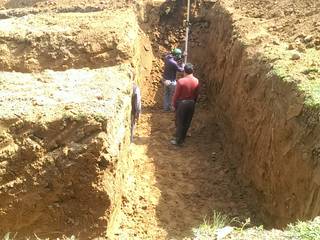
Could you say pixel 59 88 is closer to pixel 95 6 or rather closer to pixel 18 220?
pixel 18 220

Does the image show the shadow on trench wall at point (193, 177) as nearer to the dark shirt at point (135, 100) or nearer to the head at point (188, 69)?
the dark shirt at point (135, 100)

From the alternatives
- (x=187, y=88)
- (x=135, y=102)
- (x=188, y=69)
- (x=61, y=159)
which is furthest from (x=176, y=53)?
(x=61, y=159)

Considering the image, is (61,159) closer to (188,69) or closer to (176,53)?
(188,69)

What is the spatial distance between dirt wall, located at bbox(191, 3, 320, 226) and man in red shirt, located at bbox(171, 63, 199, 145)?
70 centimetres

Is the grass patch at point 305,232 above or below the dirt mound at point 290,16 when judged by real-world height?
below

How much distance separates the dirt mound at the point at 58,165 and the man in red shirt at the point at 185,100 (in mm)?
3037

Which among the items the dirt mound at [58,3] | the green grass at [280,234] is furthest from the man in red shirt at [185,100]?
the green grass at [280,234]

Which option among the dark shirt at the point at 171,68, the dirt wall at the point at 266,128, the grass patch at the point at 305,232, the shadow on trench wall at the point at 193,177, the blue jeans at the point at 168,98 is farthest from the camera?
the blue jeans at the point at 168,98

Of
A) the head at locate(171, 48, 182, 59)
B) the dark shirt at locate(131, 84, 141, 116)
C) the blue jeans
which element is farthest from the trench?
the head at locate(171, 48, 182, 59)

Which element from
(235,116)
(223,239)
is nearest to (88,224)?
(223,239)

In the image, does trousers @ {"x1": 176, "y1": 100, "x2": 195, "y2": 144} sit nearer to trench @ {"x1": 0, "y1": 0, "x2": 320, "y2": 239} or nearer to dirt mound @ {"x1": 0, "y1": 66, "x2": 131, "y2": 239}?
trench @ {"x1": 0, "y1": 0, "x2": 320, "y2": 239}

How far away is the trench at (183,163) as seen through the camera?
5.28 metres

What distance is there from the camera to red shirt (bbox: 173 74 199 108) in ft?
28.0

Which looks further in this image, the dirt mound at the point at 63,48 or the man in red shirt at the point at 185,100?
the dirt mound at the point at 63,48
